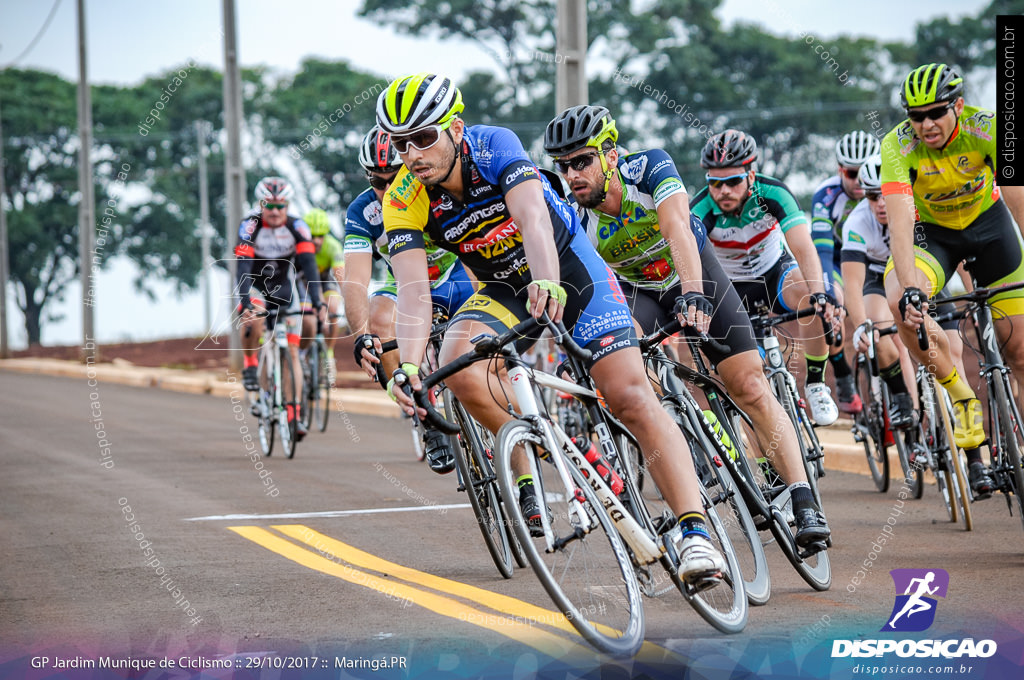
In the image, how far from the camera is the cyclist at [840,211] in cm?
900

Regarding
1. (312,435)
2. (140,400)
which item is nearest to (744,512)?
(312,435)

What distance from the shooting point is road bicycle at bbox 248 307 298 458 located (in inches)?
452

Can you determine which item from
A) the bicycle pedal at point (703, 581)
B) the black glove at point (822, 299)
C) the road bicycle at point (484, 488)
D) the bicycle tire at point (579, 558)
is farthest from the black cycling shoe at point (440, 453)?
the black glove at point (822, 299)

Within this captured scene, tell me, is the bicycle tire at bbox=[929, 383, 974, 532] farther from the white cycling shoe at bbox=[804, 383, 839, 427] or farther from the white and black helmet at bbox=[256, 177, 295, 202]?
the white and black helmet at bbox=[256, 177, 295, 202]

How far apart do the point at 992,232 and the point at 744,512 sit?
2376mm

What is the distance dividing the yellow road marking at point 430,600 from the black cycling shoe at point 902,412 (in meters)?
4.05

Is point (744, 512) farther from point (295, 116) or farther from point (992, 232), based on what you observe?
point (295, 116)

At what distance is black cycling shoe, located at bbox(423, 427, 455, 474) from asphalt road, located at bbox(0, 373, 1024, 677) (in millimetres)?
483

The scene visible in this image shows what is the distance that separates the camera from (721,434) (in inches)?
227

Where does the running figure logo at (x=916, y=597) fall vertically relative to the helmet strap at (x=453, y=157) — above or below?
below

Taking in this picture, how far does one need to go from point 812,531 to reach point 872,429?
376cm

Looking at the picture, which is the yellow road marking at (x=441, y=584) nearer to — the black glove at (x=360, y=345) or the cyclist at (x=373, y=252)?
the cyclist at (x=373, y=252)

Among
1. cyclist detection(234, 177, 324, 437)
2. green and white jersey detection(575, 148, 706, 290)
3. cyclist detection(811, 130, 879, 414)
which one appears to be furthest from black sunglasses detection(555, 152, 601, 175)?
cyclist detection(234, 177, 324, 437)

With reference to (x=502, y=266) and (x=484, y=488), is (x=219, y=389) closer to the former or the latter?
(x=484, y=488)
